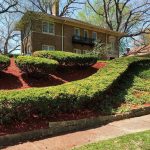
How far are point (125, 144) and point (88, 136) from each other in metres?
1.67

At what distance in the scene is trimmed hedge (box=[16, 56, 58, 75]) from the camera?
14438 millimetres

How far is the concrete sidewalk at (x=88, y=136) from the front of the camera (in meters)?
8.09

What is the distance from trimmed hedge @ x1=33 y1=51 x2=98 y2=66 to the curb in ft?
20.0

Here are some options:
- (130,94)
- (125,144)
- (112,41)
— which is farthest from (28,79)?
(112,41)

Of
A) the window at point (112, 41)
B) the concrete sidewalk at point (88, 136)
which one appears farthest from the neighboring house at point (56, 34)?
the concrete sidewalk at point (88, 136)

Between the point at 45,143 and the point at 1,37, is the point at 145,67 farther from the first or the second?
the point at 1,37

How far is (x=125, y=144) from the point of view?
737cm

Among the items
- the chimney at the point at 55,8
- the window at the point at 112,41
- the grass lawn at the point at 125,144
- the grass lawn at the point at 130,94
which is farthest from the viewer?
the window at the point at 112,41

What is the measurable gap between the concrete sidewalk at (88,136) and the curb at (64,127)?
1.12 ft

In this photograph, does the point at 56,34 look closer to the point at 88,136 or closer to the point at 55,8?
the point at 55,8

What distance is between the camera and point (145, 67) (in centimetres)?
1845

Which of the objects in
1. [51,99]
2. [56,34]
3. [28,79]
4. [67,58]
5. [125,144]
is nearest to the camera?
[125,144]

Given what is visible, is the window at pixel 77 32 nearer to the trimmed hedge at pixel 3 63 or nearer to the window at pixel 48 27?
the window at pixel 48 27

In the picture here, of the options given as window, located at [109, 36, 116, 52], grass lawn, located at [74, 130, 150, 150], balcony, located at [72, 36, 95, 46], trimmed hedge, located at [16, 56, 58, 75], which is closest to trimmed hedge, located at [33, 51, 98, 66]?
trimmed hedge, located at [16, 56, 58, 75]
